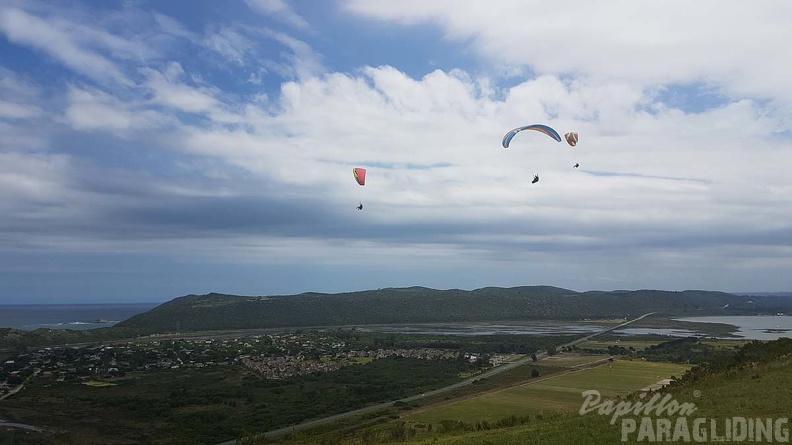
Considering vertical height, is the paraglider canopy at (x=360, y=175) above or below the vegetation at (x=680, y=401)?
above

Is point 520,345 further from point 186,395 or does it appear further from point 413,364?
point 186,395

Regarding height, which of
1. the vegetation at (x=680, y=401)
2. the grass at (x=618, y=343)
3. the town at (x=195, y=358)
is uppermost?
the vegetation at (x=680, y=401)

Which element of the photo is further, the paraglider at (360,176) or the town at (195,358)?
the town at (195,358)


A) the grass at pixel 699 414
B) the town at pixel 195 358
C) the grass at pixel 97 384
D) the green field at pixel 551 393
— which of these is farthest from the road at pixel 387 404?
the grass at pixel 97 384

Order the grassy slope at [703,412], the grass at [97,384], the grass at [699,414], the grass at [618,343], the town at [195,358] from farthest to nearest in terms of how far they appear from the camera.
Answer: the grass at [618,343]
the town at [195,358]
the grass at [97,384]
the grassy slope at [703,412]
the grass at [699,414]

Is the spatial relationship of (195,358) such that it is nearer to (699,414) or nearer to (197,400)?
(197,400)

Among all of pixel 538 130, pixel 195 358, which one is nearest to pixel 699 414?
pixel 538 130

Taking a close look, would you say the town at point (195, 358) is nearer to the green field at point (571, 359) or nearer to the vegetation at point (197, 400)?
the vegetation at point (197, 400)

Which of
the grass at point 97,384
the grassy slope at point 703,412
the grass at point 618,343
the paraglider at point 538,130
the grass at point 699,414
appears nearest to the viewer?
the grass at point 699,414
